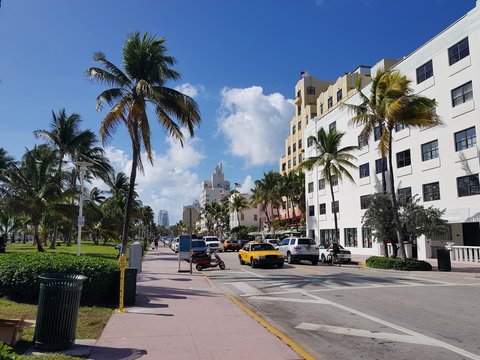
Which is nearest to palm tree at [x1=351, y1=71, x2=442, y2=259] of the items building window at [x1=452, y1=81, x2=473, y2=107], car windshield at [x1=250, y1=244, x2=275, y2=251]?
building window at [x1=452, y1=81, x2=473, y2=107]

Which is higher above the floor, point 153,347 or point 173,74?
point 173,74

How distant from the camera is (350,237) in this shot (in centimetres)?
4516

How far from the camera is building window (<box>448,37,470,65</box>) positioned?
97.4 feet

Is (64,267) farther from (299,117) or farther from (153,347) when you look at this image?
(299,117)

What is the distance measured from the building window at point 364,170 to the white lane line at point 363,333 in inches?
1350

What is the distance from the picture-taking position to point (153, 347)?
698cm

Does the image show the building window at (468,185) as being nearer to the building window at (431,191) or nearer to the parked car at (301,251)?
the building window at (431,191)

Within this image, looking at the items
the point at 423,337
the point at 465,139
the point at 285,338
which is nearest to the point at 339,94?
the point at 465,139

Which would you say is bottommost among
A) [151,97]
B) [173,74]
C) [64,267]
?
[64,267]

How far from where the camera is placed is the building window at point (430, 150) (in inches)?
1283

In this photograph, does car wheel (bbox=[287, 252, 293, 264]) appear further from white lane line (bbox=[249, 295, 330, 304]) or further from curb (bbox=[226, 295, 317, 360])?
curb (bbox=[226, 295, 317, 360])

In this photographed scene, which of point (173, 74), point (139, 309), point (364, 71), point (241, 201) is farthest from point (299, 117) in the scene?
point (139, 309)

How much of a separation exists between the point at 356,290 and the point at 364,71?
50100mm

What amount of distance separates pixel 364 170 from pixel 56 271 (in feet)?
119
